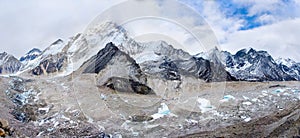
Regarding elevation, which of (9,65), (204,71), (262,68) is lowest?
(204,71)

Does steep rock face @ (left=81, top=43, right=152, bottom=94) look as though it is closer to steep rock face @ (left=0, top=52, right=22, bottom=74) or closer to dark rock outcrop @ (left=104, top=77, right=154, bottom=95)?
dark rock outcrop @ (left=104, top=77, right=154, bottom=95)

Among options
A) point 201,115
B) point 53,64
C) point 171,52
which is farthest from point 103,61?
point 53,64

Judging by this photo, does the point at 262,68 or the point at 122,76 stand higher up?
the point at 262,68

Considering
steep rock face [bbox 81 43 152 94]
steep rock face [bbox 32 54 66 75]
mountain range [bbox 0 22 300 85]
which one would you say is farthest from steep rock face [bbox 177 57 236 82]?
steep rock face [bbox 32 54 66 75]

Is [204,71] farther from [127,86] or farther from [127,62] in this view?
[127,86]

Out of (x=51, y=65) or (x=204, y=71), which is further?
(x=51, y=65)

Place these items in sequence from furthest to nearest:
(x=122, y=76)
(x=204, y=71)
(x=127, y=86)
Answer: (x=204, y=71), (x=122, y=76), (x=127, y=86)

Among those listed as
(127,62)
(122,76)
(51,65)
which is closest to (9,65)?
(51,65)

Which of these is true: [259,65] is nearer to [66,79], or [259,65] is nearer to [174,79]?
[174,79]

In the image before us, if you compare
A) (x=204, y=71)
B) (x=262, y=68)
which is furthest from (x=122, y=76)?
(x=262, y=68)

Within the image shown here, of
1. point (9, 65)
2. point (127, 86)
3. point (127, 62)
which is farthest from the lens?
point (9, 65)
